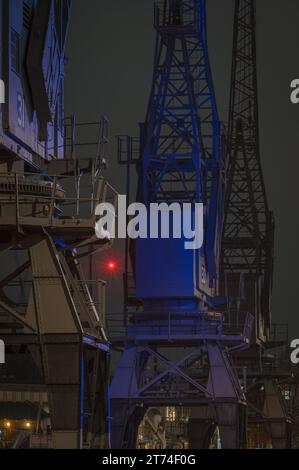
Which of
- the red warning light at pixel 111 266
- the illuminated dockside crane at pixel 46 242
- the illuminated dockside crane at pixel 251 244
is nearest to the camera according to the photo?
the illuminated dockside crane at pixel 46 242

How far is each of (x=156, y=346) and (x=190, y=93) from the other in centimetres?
1513

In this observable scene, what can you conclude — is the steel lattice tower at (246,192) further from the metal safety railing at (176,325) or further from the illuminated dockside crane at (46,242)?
the illuminated dockside crane at (46,242)

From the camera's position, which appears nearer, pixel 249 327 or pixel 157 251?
pixel 157 251

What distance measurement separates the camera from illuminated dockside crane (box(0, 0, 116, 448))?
120ft

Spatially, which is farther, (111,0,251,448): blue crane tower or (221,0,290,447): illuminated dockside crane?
(221,0,290,447): illuminated dockside crane

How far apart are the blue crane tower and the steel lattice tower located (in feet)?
55.2

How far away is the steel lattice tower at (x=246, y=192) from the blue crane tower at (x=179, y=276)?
16.8m

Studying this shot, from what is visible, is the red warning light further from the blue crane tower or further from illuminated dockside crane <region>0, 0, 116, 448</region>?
illuminated dockside crane <region>0, 0, 116, 448</region>

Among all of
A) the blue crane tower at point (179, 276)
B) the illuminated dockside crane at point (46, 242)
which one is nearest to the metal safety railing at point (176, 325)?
the blue crane tower at point (179, 276)

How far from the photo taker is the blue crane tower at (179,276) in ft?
237

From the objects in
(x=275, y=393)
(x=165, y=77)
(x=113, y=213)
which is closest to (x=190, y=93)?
(x=165, y=77)

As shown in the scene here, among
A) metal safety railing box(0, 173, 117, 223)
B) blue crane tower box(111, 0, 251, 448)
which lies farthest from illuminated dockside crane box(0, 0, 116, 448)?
blue crane tower box(111, 0, 251, 448)
